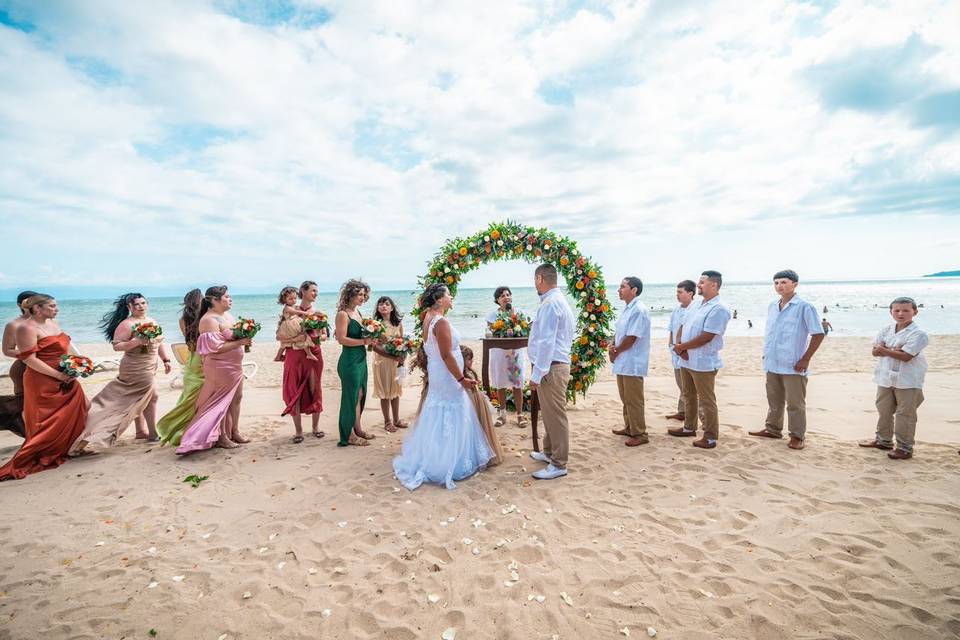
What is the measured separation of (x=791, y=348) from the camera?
604cm

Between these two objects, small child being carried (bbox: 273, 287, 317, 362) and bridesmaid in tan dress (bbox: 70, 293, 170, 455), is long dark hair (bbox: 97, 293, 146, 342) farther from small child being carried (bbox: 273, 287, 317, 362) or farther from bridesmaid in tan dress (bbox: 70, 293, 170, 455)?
small child being carried (bbox: 273, 287, 317, 362)

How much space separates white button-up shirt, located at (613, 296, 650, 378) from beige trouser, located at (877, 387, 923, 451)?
9.68ft

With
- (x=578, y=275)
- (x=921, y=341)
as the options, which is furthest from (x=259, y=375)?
(x=921, y=341)

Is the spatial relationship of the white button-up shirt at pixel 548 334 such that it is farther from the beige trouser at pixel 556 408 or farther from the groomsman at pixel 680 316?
the groomsman at pixel 680 316

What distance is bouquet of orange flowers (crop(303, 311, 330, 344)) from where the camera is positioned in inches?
253

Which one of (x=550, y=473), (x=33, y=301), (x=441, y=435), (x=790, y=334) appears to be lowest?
(x=550, y=473)

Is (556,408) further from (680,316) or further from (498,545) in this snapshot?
(680,316)

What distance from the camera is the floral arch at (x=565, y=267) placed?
25.8ft

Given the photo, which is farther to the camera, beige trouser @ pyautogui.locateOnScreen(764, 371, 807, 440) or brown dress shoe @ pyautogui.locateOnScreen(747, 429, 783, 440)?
brown dress shoe @ pyautogui.locateOnScreen(747, 429, 783, 440)

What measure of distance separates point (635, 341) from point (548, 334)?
190cm

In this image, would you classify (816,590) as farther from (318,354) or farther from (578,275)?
(318,354)

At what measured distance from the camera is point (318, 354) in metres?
6.85

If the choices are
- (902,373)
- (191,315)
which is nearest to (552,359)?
(902,373)

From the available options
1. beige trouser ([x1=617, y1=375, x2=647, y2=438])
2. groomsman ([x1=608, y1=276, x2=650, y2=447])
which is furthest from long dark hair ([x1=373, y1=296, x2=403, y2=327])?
beige trouser ([x1=617, y1=375, x2=647, y2=438])
